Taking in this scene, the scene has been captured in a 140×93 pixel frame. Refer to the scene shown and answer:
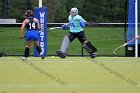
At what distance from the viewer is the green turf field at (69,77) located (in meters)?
10.6

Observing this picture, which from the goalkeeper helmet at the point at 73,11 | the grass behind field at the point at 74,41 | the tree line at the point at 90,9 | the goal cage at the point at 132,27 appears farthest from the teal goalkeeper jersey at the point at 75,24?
the tree line at the point at 90,9

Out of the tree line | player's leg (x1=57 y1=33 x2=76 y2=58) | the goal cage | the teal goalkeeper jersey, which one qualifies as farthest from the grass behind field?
the tree line

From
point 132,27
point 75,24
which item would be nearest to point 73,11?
point 75,24

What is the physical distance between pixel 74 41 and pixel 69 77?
57.8 feet

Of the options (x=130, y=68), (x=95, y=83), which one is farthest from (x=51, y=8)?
(x=95, y=83)

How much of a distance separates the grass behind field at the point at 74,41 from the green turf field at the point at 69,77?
819cm

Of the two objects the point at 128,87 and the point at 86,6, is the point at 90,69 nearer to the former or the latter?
the point at 128,87

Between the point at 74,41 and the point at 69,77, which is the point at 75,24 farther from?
the point at 74,41

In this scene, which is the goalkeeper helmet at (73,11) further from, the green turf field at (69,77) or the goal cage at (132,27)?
the goal cage at (132,27)

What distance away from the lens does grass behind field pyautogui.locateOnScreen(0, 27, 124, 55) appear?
25.7 m

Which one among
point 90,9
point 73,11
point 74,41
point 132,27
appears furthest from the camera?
point 90,9

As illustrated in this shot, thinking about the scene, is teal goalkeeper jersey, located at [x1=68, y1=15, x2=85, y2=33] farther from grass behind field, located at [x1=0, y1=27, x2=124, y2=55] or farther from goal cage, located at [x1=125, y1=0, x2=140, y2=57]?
grass behind field, located at [x1=0, y1=27, x2=124, y2=55]

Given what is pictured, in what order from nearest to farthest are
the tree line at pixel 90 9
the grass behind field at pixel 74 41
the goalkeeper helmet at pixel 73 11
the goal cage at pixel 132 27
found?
the goalkeeper helmet at pixel 73 11 → the goal cage at pixel 132 27 → the grass behind field at pixel 74 41 → the tree line at pixel 90 9

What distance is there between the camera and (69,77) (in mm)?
12656
